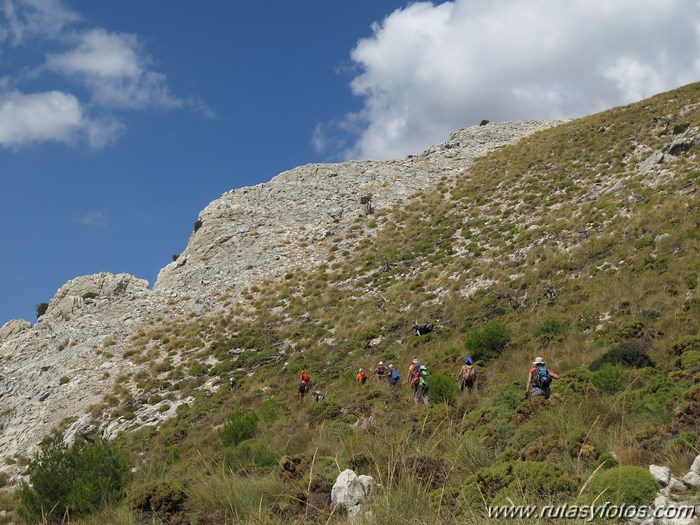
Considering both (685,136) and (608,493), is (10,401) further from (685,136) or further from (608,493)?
(685,136)

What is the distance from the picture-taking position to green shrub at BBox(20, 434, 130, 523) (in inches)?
372

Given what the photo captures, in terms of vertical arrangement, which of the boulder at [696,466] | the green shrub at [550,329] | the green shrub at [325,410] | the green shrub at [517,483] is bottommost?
the boulder at [696,466]

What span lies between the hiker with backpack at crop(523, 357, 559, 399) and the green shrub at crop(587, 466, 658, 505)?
6.09 metres

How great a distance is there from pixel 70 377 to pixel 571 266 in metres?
27.8

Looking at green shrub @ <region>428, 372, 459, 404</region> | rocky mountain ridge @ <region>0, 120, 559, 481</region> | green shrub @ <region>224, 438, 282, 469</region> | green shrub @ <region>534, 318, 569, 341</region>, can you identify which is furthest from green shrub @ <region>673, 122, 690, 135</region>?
green shrub @ <region>224, 438, 282, 469</region>

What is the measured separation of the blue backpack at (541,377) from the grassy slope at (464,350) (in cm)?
43

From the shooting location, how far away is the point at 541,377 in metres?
12.0

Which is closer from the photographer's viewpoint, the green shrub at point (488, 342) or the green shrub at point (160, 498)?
the green shrub at point (160, 498)

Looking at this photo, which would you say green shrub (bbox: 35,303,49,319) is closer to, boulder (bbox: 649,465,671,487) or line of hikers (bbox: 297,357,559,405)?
line of hikers (bbox: 297,357,559,405)

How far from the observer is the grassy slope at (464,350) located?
23.9 feet

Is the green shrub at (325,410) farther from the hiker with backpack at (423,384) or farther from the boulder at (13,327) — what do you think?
the boulder at (13,327)

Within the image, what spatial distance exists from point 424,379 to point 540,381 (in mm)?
5127

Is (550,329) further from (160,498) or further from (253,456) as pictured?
(160,498)

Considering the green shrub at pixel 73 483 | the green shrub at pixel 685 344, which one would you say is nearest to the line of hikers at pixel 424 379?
the green shrub at pixel 685 344
